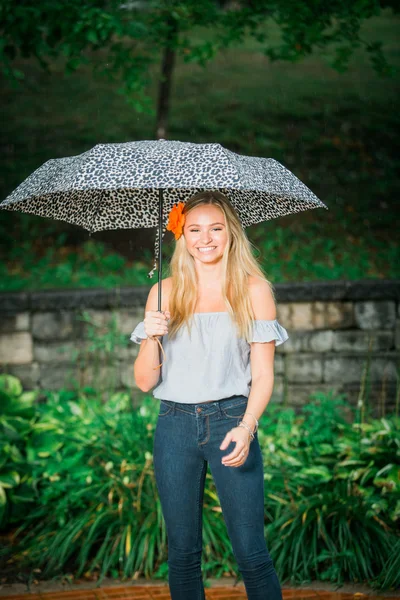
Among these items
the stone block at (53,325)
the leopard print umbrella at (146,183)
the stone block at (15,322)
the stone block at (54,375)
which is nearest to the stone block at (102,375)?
the stone block at (54,375)

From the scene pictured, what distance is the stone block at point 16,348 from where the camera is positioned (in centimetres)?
577

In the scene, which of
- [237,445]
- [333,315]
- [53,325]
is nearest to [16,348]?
[53,325]

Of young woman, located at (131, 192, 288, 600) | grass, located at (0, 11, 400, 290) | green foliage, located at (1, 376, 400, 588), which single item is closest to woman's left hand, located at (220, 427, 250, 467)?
young woman, located at (131, 192, 288, 600)

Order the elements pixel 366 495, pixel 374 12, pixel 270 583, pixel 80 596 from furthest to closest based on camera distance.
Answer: pixel 374 12
pixel 366 495
pixel 80 596
pixel 270 583

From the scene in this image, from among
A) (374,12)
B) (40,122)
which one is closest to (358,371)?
(374,12)

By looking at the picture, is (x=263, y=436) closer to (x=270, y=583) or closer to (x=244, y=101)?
(x=270, y=583)

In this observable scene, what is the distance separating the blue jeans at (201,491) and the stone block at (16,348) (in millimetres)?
3238

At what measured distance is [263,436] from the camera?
4.77 m

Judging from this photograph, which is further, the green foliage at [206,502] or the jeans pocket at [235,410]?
the green foliage at [206,502]

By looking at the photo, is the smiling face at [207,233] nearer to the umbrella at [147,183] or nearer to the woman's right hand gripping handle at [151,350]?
the umbrella at [147,183]

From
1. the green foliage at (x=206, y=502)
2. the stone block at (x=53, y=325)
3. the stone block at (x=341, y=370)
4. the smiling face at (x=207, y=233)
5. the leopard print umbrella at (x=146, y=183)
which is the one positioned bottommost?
the green foliage at (x=206, y=502)

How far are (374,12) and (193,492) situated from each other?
4226mm

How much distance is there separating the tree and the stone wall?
1.58 metres

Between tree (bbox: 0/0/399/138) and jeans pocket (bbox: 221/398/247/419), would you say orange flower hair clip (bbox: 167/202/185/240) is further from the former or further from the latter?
tree (bbox: 0/0/399/138)
